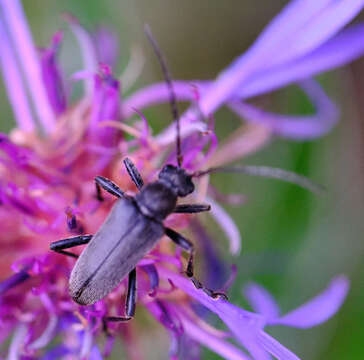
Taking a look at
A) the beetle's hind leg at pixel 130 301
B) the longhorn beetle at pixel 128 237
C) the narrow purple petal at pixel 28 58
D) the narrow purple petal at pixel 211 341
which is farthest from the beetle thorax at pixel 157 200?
the narrow purple petal at pixel 28 58

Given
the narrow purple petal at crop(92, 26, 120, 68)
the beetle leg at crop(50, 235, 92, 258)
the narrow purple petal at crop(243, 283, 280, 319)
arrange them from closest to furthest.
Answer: the beetle leg at crop(50, 235, 92, 258) < the narrow purple petal at crop(243, 283, 280, 319) < the narrow purple petal at crop(92, 26, 120, 68)

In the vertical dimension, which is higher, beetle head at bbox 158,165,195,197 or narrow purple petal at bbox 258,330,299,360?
beetle head at bbox 158,165,195,197

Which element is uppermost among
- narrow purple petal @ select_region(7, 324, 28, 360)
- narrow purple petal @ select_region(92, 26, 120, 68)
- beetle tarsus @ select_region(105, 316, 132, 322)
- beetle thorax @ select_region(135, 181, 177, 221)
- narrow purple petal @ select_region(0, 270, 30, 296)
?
narrow purple petal @ select_region(92, 26, 120, 68)

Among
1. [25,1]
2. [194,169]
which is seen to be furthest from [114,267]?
[25,1]

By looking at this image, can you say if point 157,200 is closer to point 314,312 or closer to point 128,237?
point 128,237

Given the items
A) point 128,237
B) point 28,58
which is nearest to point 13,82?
point 28,58

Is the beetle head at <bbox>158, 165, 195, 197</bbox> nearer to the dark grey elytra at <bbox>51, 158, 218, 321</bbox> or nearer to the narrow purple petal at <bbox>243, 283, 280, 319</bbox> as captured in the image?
the dark grey elytra at <bbox>51, 158, 218, 321</bbox>

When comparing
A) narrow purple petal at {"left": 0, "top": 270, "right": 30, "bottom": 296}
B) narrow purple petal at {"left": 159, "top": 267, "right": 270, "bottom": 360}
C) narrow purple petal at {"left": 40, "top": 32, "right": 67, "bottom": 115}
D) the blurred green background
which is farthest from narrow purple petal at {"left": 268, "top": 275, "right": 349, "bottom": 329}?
narrow purple petal at {"left": 40, "top": 32, "right": 67, "bottom": 115}
